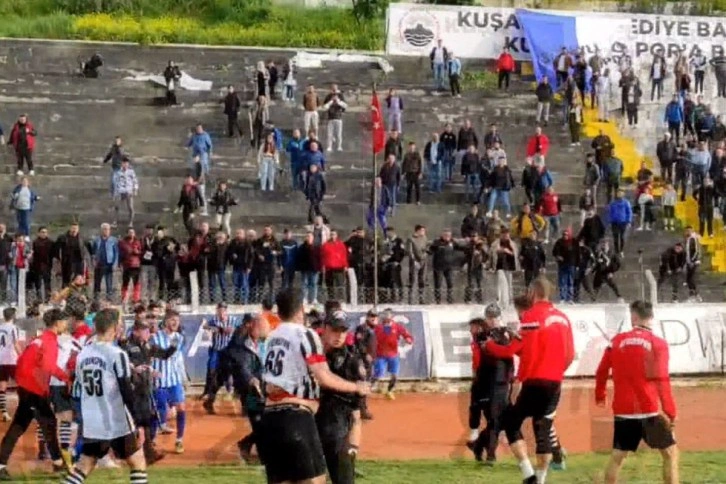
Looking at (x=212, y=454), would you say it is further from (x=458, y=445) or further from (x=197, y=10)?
(x=197, y=10)

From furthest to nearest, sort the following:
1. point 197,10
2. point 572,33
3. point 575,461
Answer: point 197,10 → point 572,33 → point 575,461

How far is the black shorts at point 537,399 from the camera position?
1340 centimetres

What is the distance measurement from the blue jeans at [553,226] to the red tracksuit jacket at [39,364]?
16.6 metres

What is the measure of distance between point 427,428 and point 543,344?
251 inches

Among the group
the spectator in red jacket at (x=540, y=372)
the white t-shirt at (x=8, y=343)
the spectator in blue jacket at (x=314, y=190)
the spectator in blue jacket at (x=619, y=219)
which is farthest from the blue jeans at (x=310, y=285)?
the spectator in red jacket at (x=540, y=372)

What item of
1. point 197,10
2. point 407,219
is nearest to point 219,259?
point 407,219

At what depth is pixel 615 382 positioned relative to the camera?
1232 cm

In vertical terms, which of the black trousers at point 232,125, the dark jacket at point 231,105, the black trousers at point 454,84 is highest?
the black trousers at point 454,84

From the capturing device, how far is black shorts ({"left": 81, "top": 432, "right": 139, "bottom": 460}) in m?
11.6

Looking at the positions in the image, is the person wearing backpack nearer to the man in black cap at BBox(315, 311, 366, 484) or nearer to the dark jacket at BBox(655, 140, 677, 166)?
the dark jacket at BBox(655, 140, 677, 166)

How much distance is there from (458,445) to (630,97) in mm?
20617

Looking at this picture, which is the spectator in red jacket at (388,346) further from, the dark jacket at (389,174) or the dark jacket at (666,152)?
the dark jacket at (666,152)

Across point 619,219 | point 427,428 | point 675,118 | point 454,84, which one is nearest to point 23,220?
point 427,428

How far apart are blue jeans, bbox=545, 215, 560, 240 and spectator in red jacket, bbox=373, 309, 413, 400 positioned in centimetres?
770
